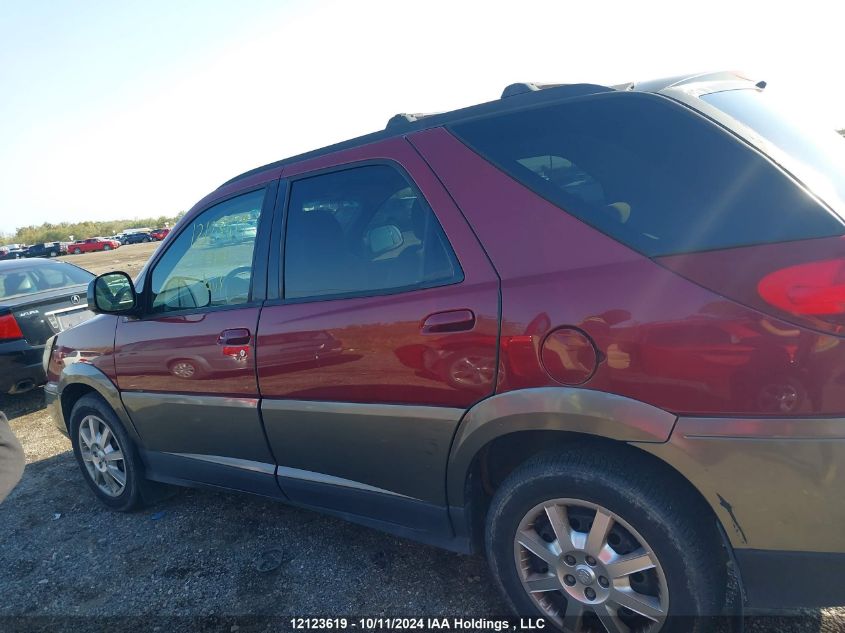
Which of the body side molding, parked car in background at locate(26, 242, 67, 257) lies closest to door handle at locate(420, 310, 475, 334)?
the body side molding

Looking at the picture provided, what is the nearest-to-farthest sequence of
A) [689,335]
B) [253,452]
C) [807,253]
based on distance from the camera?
[807,253] < [689,335] < [253,452]

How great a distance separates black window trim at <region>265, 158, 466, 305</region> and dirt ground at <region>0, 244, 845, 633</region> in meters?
1.35

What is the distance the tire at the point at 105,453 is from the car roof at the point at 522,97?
7.35 feet

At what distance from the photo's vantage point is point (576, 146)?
175 cm

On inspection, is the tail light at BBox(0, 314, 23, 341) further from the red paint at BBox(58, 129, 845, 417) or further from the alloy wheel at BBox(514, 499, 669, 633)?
the alloy wheel at BBox(514, 499, 669, 633)

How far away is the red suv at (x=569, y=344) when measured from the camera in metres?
1.38

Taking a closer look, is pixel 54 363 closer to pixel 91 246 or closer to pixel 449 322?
pixel 449 322

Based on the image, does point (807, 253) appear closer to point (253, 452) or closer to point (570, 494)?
point (570, 494)

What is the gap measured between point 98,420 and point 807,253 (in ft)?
12.2

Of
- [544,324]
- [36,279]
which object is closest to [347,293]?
A: [544,324]

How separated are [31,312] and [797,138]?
6079mm

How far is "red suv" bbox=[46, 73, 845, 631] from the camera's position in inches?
54.3

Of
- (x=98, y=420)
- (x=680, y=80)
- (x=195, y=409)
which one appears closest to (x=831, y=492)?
(x=680, y=80)

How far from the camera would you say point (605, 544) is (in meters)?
1.68
